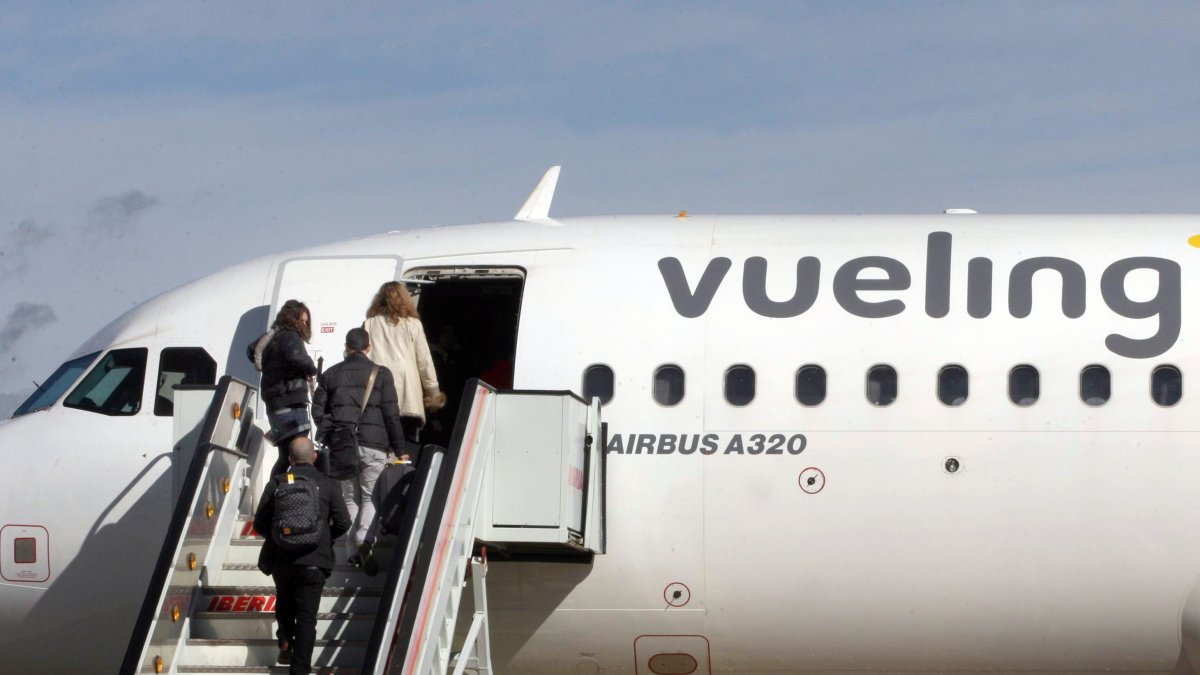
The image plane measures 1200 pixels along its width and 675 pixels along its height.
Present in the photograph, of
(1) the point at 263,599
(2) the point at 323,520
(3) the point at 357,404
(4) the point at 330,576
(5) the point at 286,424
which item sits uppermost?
(3) the point at 357,404

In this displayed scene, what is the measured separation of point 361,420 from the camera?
35.5ft

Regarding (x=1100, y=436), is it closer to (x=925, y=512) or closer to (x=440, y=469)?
(x=925, y=512)

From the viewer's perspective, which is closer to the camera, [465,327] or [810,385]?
[810,385]

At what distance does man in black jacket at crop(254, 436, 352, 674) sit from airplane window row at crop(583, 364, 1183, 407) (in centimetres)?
271

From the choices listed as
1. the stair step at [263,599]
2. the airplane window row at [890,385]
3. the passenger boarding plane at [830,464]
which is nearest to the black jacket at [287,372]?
the stair step at [263,599]

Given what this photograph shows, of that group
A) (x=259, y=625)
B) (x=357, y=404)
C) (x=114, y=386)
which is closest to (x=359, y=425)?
(x=357, y=404)

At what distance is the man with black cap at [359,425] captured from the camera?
10.7 meters

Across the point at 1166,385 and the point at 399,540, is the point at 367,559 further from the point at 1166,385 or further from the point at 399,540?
the point at 1166,385

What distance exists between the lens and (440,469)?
34.0 feet

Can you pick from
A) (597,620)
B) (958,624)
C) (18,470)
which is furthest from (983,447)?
(18,470)

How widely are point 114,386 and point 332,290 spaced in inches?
78.7

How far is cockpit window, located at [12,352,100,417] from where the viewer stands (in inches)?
516

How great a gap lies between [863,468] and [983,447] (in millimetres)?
926

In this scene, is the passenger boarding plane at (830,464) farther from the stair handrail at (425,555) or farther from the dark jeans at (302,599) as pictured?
the dark jeans at (302,599)
